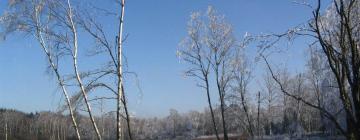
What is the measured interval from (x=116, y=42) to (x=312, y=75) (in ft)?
133

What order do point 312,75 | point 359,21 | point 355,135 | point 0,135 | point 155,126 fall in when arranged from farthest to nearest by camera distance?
1. point 155,126
2. point 0,135
3. point 312,75
4. point 359,21
5. point 355,135

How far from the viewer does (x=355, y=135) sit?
13.2 feet

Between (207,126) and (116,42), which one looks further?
(207,126)

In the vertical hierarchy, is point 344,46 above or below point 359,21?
below

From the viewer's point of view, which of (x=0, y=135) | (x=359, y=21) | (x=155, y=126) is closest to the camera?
(x=359, y=21)

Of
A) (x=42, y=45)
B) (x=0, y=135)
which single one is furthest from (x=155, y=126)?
(x=42, y=45)

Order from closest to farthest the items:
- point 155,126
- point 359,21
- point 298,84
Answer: point 359,21 → point 298,84 → point 155,126

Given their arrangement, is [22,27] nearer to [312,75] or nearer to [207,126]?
[312,75]

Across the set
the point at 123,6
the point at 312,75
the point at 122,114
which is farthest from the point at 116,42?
the point at 312,75

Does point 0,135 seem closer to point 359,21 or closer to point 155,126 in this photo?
point 155,126

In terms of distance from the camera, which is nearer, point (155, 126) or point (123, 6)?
point (123, 6)

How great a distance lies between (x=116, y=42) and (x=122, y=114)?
2.28m

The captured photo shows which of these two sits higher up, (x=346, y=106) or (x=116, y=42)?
(x=116, y=42)

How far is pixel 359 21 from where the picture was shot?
4711 millimetres
